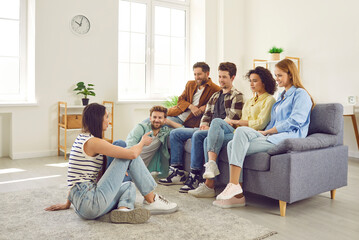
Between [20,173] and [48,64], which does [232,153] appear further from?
[48,64]

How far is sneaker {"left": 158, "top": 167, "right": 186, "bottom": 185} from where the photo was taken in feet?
10.7

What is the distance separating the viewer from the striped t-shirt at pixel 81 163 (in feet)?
7.19

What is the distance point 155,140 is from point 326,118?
5.00 ft

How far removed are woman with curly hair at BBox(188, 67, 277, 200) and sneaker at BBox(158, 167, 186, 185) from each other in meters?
0.37

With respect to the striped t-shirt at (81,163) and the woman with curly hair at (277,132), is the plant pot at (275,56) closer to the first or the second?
the woman with curly hair at (277,132)

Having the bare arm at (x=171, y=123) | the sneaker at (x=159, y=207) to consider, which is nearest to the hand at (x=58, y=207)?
the sneaker at (x=159, y=207)

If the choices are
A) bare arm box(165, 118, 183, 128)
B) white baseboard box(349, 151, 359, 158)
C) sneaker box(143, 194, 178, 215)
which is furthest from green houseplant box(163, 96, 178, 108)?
sneaker box(143, 194, 178, 215)

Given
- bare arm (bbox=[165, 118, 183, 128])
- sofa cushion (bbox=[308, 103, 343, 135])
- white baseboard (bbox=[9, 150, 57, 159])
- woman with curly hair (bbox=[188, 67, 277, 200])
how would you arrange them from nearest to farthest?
sofa cushion (bbox=[308, 103, 343, 135]) < woman with curly hair (bbox=[188, 67, 277, 200]) < bare arm (bbox=[165, 118, 183, 128]) < white baseboard (bbox=[9, 150, 57, 159])

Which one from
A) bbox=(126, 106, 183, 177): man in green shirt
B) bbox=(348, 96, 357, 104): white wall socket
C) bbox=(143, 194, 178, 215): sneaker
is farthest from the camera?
bbox=(348, 96, 357, 104): white wall socket

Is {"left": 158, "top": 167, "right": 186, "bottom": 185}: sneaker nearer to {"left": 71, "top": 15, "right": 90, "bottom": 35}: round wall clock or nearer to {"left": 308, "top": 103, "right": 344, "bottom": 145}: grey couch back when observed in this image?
{"left": 308, "top": 103, "right": 344, "bottom": 145}: grey couch back

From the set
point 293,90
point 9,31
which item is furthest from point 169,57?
point 293,90

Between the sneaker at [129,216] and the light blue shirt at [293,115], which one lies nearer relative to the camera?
the sneaker at [129,216]

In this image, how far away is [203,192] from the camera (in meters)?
2.85

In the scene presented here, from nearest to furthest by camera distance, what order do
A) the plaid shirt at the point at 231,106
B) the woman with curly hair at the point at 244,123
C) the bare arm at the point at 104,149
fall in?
the bare arm at the point at 104,149 → the woman with curly hair at the point at 244,123 → the plaid shirt at the point at 231,106
